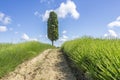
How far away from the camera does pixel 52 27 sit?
5841 centimetres

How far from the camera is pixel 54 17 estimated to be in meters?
60.3

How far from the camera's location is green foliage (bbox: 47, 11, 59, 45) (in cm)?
5784

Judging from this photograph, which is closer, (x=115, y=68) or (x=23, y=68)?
(x=115, y=68)

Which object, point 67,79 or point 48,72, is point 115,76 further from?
point 48,72

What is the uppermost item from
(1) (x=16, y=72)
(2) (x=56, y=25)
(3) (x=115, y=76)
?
(2) (x=56, y=25)

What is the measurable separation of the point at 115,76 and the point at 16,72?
33.0 ft

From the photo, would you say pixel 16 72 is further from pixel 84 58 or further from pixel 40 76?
pixel 84 58

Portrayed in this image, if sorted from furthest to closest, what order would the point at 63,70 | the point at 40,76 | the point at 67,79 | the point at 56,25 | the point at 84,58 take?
the point at 56,25
the point at 63,70
the point at 40,76
the point at 67,79
the point at 84,58

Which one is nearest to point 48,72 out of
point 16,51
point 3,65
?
point 3,65

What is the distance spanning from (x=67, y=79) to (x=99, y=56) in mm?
3882

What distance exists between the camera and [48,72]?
45.3 ft

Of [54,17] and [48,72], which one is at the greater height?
[54,17]

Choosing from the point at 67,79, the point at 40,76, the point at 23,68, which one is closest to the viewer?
the point at 67,79

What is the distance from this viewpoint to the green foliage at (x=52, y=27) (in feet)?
190
